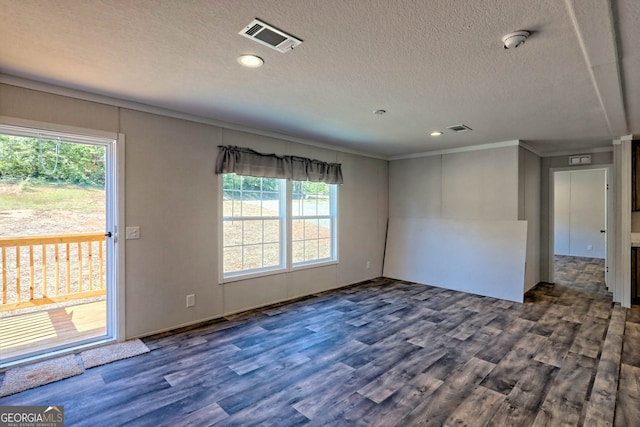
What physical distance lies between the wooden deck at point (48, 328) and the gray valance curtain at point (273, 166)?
2.28 metres

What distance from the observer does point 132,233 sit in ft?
10.6

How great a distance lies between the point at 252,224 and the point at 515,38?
11.3ft

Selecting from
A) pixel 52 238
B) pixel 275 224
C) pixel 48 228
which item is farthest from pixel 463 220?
pixel 52 238

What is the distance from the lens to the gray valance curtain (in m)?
3.94

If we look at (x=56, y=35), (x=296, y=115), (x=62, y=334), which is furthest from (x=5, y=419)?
(x=296, y=115)

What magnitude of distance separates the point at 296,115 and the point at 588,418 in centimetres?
353

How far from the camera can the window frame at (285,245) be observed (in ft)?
13.0

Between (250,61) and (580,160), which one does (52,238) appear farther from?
(580,160)

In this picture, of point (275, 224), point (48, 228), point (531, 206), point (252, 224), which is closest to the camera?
point (48, 228)

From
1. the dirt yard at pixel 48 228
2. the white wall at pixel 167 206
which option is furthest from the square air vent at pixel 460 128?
the dirt yard at pixel 48 228

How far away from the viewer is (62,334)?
3332mm

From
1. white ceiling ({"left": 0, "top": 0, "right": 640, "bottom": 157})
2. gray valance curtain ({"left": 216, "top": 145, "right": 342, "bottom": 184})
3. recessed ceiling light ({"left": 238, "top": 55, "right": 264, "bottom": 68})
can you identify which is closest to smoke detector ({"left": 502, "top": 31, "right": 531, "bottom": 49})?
white ceiling ({"left": 0, "top": 0, "right": 640, "bottom": 157})

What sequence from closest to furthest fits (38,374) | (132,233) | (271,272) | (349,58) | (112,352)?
(349,58), (38,374), (112,352), (132,233), (271,272)
